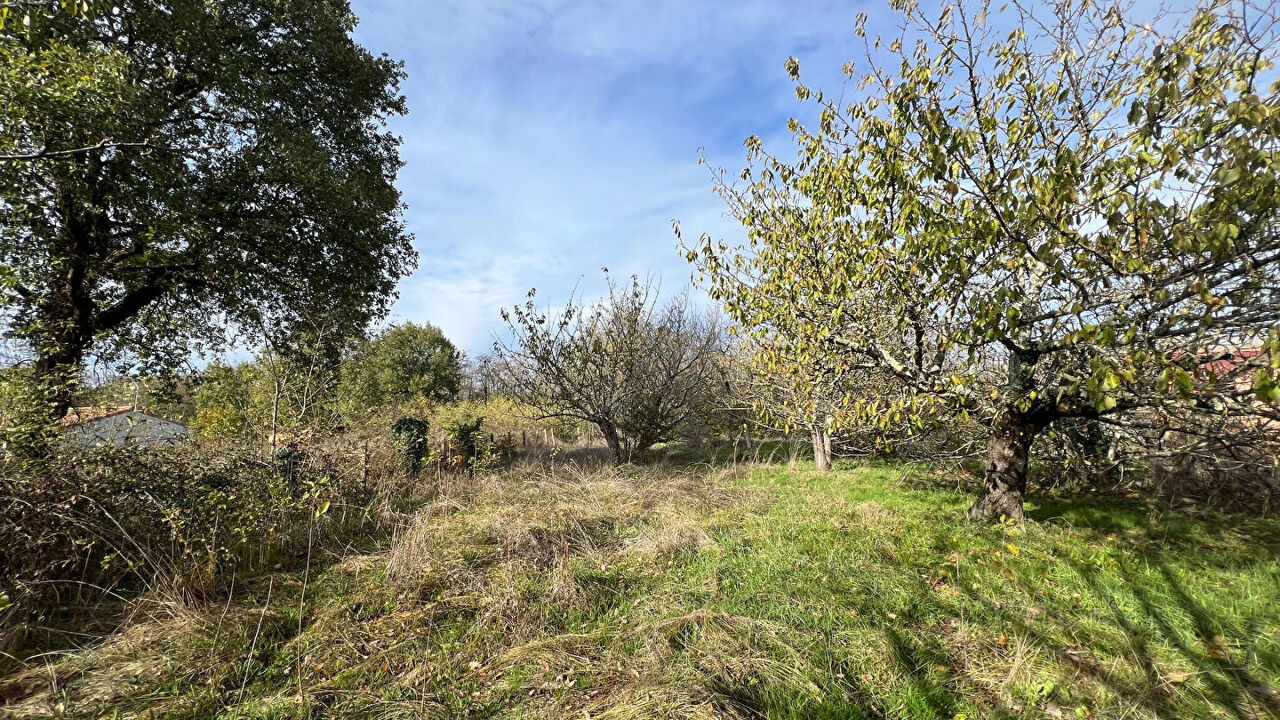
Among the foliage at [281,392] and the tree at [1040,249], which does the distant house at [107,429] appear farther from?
the tree at [1040,249]

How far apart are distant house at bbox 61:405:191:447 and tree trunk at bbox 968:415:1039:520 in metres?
8.93

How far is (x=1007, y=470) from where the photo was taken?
5.17m

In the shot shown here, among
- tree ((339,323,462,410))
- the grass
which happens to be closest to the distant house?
the grass

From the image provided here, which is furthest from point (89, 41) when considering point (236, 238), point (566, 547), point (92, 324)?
point (566, 547)

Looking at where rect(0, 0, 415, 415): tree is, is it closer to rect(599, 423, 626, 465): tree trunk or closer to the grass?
the grass

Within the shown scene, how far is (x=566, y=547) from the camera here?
15.7ft

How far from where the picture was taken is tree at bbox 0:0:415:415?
555 cm

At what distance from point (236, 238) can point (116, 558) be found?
5779 millimetres

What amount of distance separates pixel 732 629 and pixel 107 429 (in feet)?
21.4

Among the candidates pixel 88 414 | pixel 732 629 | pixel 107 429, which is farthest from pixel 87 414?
pixel 732 629

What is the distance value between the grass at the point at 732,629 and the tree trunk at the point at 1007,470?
28cm

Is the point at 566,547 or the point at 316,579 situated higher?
the point at 566,547

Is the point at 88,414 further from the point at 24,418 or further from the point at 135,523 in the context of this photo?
the point at 135,523

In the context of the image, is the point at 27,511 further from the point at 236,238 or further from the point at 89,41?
the point at 89,41
